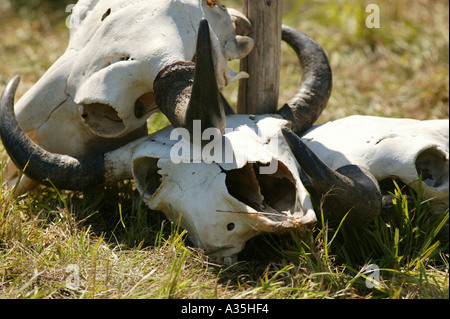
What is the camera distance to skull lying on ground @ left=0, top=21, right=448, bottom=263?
3.07 metres

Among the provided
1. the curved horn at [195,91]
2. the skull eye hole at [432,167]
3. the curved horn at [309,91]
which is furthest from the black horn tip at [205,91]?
the skull eye hole at [432,167]

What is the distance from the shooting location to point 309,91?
162 inches

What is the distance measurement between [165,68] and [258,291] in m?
1.34

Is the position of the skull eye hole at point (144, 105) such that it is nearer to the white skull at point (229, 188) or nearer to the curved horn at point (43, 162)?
the white skull at point (229, 188)

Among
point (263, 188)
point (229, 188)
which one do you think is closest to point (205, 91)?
point (229, 188)

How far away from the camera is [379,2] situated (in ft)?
27.3

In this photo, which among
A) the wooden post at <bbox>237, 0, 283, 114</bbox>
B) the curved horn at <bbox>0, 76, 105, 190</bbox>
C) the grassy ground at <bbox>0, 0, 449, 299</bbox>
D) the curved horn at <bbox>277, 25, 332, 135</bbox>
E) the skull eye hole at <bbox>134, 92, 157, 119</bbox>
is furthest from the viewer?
Answer: the wooden post at <bbox>237, 0, 283, 114</bbox>

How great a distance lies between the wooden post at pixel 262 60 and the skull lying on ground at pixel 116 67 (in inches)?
4.7

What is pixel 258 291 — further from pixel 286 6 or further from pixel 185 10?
pixel 286 6

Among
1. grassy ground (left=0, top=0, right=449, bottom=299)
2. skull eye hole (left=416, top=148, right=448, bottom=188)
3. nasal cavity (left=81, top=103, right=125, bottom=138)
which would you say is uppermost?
nasal cavity (left=81, top=103, right=125, bottom=138)

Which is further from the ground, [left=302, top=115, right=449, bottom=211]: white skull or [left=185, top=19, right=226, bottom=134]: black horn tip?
[left=185, top=19, right=226, bottom=134]: black horn tip

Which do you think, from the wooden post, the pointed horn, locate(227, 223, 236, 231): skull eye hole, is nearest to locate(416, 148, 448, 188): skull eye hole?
the pointed horn

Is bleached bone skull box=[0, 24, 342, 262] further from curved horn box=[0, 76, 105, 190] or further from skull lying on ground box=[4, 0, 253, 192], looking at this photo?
skull lying on ground box=[4, 0, 253, 192]

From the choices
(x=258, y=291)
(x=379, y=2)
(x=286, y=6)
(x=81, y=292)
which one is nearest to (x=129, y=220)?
(x=81, y=292)
